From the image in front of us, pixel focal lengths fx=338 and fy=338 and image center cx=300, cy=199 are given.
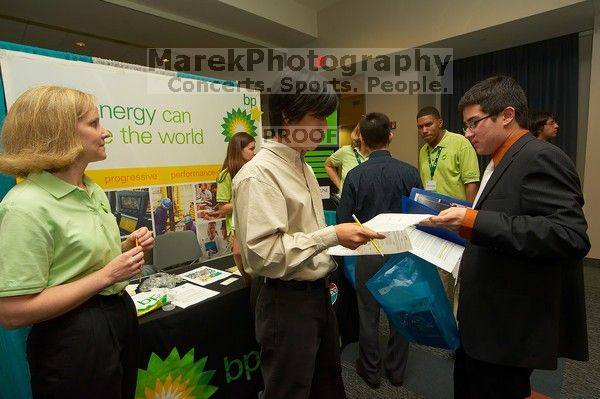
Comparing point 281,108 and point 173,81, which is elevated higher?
point 173,81

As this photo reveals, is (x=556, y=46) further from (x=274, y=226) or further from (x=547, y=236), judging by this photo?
(x=274, y=226)

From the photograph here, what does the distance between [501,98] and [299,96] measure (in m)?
0.70

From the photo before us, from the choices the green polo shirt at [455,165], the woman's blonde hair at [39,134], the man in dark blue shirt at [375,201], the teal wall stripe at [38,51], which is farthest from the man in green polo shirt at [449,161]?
the woman's blonde hair at [39,134]

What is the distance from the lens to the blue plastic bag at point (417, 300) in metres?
1.34

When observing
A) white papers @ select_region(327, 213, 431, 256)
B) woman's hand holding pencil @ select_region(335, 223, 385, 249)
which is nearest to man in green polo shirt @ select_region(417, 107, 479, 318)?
white papers @ select_region(327, 213, 431, 256)

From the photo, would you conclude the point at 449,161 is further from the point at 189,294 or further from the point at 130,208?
the point at 130,208

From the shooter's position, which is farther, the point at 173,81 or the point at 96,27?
the point at 96,27

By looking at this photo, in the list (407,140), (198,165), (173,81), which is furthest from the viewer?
(407,140)

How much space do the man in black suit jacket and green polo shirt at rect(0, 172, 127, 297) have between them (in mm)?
1072

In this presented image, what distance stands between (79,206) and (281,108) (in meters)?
0.70

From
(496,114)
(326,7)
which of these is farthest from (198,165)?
(326,7)

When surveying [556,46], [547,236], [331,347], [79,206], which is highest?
[556,46]

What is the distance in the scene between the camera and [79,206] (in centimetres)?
100

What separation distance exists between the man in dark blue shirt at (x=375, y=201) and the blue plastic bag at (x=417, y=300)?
0.64 meters
